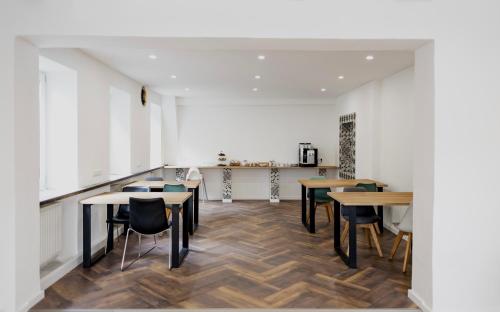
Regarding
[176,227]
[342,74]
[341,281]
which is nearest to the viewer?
[341,281]

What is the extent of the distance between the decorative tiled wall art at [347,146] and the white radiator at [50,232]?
19.1 ft

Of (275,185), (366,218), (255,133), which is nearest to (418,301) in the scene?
(366,218)

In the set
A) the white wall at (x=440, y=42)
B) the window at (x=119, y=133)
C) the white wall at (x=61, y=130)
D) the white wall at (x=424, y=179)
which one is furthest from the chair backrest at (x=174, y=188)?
the white wall at (x=424, y=179)

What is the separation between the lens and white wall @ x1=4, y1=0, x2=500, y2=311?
2818 millimetres

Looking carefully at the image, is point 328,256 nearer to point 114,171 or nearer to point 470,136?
point 470,136

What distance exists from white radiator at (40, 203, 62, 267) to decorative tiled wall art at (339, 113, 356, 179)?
19.1 feet

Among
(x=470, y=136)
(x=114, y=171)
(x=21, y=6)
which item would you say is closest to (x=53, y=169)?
(x=114, y=171)

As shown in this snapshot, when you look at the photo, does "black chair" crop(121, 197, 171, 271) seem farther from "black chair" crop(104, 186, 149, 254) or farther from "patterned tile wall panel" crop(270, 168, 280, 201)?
"patterned tile wall panel" crop(270, 168, 280, 201)

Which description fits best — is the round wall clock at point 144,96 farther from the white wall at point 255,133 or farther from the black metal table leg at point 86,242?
the black metal table leg at point 86,242

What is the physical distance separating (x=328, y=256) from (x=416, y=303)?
1443mm

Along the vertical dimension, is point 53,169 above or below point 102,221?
above

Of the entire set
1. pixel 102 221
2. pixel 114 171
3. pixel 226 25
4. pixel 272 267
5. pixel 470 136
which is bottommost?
pixel 272 267

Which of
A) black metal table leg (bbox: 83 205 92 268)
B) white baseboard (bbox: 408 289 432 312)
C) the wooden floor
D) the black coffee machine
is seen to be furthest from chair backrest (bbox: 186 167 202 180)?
white baseboard (bbox: 408 289 432 312)

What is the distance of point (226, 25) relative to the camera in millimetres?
2854
